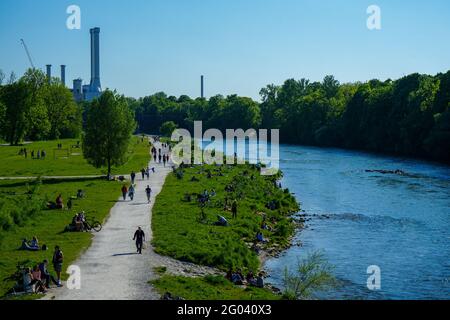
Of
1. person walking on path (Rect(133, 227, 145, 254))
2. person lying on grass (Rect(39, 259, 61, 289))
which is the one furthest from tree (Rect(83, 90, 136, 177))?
person lying on grass (Rect(39, 259, 61, 289))

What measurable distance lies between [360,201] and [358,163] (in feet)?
132

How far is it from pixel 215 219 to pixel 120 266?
48.9 ft

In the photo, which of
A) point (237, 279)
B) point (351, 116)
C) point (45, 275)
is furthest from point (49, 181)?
point (351, 116)

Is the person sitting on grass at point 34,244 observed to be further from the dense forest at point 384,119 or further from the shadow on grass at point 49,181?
the dense forest at point 384,119

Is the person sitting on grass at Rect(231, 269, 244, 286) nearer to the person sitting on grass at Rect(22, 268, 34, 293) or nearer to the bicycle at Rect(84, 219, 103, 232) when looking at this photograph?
the person sitting on grass at Rect(22, 268, 34, 293)

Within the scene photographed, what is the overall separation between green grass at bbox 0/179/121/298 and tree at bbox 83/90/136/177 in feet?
12.8

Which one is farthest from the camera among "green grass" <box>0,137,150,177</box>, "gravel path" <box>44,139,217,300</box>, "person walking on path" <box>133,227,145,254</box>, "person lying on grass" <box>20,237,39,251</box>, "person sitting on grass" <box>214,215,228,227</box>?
"green grass" <box>0,137,150,177</box>

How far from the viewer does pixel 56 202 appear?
44.4 metres

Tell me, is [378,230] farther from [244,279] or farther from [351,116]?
[351,116]

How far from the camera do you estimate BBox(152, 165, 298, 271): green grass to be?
3384 centimetres

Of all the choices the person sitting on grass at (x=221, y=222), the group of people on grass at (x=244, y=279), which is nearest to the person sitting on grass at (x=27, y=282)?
the group of people on grass at (x=244, y=279)

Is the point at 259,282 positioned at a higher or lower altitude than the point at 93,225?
lower

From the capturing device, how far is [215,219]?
43.5 m

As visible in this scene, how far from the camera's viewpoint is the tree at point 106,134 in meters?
63.2
